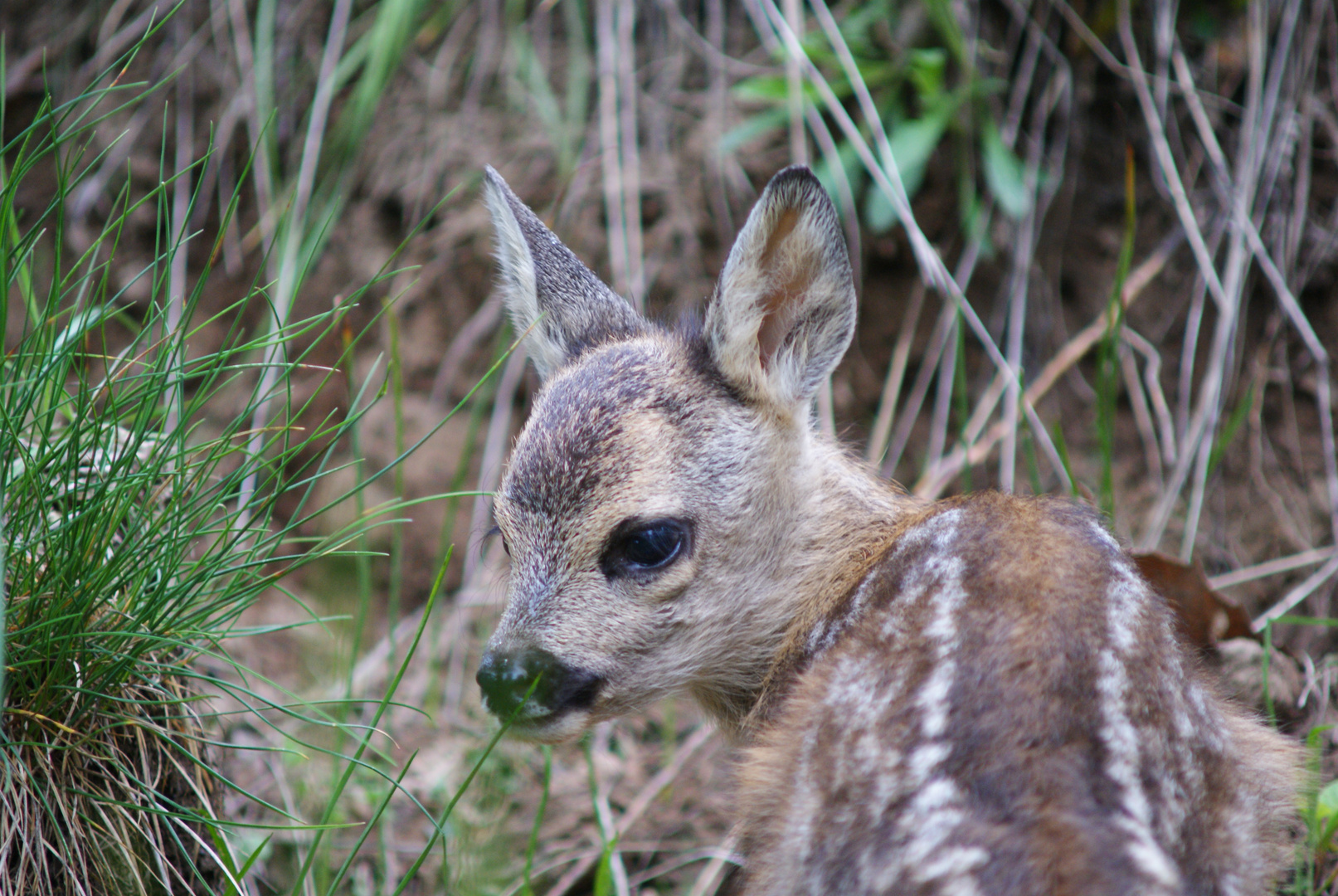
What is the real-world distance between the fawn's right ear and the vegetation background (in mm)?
400

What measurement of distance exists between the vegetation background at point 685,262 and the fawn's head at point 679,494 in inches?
22.3

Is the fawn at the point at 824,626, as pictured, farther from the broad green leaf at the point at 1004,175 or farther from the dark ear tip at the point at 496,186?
the broad green leaf at the point at 1004,175

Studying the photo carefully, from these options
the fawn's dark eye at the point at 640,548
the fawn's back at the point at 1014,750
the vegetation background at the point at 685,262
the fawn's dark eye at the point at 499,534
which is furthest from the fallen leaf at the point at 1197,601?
the fawn's dark eye at the point at 499,534

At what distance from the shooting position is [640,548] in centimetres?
338

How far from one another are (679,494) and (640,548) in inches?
8.2

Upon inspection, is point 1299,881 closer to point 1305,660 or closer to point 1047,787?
point 1305,660

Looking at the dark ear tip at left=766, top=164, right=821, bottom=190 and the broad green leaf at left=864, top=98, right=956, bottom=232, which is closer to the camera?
the dark ear tip at left=766, top=164, right=821, bottom=190

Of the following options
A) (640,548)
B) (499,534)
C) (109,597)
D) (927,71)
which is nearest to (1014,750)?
(640,548)

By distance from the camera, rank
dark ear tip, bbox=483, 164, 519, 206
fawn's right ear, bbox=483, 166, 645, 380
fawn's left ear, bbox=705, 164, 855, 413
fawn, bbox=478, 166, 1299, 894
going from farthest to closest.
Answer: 1. fawn's right ear, bbox=483, 166, 645, 380
2. dark ear tip, bbox=483, 164, 519, 206
3. fawn's left ear, bbox=705, 164, 855, 413
4. fawn, bbox=478, 166, 1299, 894

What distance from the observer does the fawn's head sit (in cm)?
331

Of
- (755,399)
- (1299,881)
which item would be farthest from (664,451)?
(1299,881)

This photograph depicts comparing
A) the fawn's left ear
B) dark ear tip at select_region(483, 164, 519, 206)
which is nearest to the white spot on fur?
the fawn's left ear

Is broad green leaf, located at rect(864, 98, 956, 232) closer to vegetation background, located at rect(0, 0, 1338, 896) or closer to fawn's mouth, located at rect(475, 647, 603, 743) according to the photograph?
vegetation background, located at rect(0, 0, 1338, 896)

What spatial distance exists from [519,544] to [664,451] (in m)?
0.55
